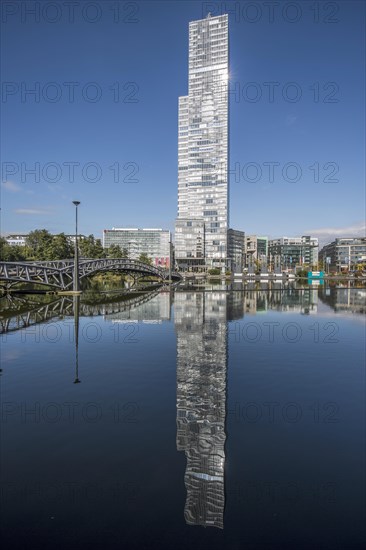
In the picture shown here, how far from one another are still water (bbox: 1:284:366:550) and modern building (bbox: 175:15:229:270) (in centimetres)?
16986

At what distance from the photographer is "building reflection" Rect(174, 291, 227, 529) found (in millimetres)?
6273

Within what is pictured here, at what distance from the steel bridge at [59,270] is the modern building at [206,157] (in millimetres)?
72508

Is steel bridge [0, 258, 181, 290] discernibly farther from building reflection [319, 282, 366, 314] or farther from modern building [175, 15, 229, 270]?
modern building [175, 15, 229, 270]

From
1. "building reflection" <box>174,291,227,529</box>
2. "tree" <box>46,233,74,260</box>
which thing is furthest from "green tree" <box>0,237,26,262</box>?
"building reflection" <box>174,291,227,529</box>

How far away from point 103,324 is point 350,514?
21370 mm

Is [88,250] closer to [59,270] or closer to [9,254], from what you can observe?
[9,254]

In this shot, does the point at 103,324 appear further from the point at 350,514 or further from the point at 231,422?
the point at 350,514

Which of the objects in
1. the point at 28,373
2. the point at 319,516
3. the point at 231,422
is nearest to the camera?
the point at 319,516

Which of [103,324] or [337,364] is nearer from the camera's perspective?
[337,364]

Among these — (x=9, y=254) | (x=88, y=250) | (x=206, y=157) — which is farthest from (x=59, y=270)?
(x=206, y=157)

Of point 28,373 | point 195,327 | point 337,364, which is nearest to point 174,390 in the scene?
point 28,373

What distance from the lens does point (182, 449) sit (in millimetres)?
7910

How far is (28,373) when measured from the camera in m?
13.8

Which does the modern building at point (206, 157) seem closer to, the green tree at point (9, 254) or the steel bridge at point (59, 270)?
the steel bridge at point (59, 270)
